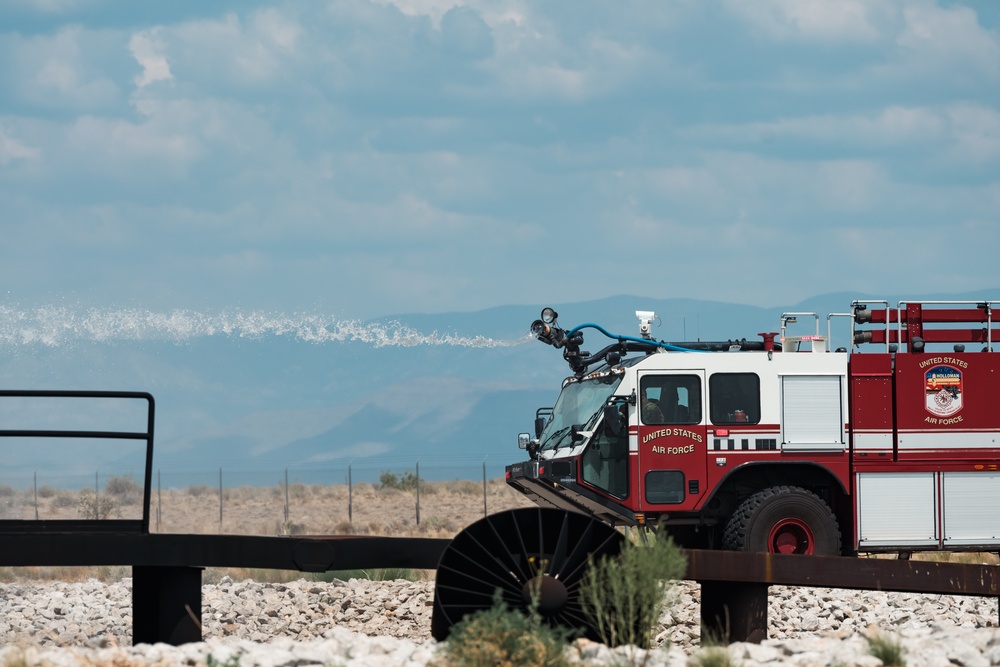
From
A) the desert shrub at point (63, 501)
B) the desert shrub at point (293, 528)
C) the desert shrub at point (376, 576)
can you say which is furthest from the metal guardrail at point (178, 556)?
the desert shrub at point (63, 501)

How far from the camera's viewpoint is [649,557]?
29.3 ft

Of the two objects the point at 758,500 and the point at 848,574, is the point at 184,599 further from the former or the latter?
the point at 758,500

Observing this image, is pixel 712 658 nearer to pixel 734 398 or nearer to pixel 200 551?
pixel 200 551

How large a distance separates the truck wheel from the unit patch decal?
6.10 ft

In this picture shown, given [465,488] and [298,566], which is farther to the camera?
[465,488]

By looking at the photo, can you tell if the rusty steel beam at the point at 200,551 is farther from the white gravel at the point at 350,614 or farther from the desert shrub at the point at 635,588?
the desert shrub at the point at 635,588

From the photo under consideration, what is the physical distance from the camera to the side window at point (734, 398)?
1694cm

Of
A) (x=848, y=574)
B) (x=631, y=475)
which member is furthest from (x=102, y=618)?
(x=848, y=574)

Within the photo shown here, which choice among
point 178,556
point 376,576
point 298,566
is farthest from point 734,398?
point 376,576

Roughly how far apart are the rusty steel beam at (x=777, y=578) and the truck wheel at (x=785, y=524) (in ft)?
17.2

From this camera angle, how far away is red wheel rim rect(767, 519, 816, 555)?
16.6 meters

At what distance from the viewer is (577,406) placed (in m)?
17.9

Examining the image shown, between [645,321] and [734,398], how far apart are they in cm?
204

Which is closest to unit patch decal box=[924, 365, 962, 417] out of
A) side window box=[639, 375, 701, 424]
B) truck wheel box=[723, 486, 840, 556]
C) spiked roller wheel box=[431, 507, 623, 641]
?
truck wheel box=[723, 486, 840, 556]
